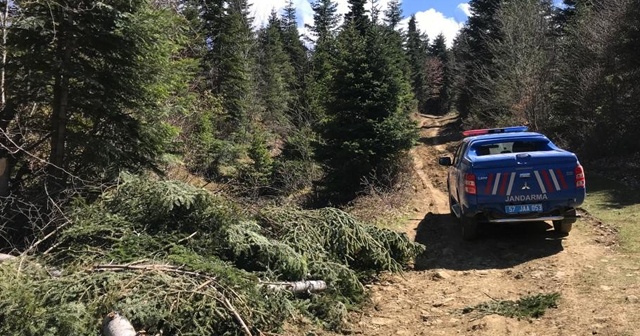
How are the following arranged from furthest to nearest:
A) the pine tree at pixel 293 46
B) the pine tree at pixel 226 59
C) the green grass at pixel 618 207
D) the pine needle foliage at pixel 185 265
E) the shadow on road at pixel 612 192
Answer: the pine tree at pixel 293 46
the pine tree at pixel 226 59
the shadow on road at pixel 612 192
the green grass at pixel 618 207
the pine needle foliage at pixel 185 265

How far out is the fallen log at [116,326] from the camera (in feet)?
14.1

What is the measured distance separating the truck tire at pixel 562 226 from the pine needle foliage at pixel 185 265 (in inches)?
107

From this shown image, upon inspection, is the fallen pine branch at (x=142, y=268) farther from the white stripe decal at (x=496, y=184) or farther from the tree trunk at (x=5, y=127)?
the white stripe decal at (x=496, y=184)

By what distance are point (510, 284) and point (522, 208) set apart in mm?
1527

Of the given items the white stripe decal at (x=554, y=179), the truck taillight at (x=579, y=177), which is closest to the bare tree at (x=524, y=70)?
the truck taillight at (x=579, y=177)

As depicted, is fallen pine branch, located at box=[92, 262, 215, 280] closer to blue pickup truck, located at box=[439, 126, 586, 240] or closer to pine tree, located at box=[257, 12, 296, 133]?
blue pickup truck, located at box=[439, 126, 586, 240]

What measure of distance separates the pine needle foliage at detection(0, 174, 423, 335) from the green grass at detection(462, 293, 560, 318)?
1588 mm

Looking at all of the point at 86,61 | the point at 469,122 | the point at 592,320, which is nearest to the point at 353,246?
the point at 592,320

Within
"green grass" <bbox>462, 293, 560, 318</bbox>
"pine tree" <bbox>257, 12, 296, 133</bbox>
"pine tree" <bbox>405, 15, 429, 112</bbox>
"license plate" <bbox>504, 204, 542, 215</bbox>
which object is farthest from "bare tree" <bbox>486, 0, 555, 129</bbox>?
"pine tree" <bbox>405, 15, 429, 112</bbox>

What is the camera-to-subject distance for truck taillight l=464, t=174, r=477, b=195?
26.6ft

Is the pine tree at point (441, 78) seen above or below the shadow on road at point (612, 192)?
above

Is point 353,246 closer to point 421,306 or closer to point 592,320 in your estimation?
point 421,306

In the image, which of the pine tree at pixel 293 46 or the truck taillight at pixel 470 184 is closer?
the truck taillight at pixel 470 184

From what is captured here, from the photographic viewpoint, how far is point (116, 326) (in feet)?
14.4
